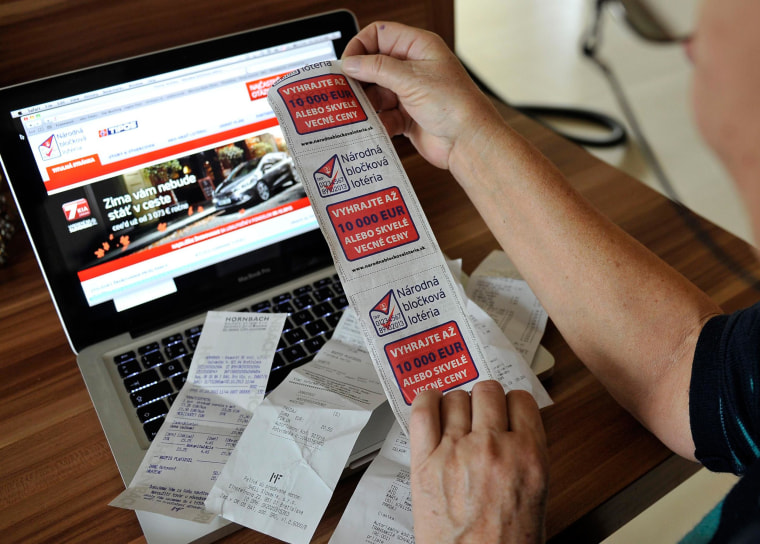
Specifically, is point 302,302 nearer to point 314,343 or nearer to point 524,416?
point 314,343

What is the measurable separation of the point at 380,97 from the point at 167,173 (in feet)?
0.89

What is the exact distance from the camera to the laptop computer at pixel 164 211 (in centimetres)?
62

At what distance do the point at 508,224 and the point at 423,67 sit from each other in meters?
0.20

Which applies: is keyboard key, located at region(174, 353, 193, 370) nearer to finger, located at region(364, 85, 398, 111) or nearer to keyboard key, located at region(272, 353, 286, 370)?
keyboard key, located at region(272, 353, 286, 370)

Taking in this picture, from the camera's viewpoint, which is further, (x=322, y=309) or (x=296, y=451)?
(x=322, y=309)

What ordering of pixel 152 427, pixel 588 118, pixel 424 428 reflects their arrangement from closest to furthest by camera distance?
pixel 424 428 → pixel 152 427 → pixel 588 118

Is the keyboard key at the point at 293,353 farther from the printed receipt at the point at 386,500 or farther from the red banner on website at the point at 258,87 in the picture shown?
the red banner on website at the point at 258,87

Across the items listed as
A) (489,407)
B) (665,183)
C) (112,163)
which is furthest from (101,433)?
(665,183)

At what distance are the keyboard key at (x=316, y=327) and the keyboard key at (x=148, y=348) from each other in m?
0.18

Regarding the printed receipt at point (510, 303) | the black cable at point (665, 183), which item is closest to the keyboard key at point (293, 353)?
the printed receipt at point (510, 303)

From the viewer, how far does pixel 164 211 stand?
695mm

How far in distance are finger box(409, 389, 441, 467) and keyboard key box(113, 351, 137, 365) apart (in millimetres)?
356

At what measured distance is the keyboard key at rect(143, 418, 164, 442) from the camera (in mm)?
593

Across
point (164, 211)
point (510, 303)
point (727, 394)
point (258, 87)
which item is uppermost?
point (258, 87)
